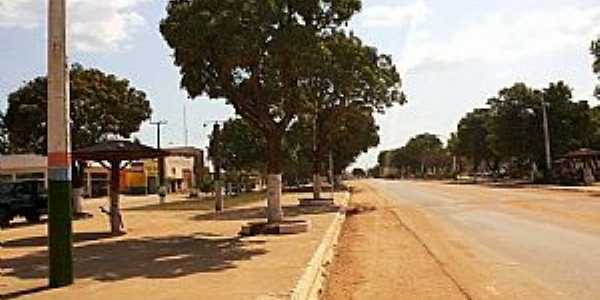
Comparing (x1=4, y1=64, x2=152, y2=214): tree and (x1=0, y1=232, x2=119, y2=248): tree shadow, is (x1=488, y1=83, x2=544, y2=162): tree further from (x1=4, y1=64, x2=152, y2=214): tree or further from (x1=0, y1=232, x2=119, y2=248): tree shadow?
(x1=0, y1=232, x2=119, y2=248): tree shadow

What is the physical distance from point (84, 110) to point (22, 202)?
5242 millimetres

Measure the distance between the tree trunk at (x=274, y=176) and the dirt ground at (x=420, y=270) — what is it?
1.93 metres

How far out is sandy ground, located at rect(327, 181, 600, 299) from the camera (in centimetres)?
1213

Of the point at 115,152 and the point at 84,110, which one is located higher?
the point at 84,110

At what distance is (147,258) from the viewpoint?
657 inches

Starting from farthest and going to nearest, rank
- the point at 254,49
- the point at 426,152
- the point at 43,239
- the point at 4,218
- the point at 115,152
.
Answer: the point at 426,152
the point at 4,218
the point at 115,152
the point at 43,239
the point at 254,49

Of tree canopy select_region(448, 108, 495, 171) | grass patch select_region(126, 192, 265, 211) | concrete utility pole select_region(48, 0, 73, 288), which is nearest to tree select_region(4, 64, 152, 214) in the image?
grass patch select_region(126, 192, 265, 211)

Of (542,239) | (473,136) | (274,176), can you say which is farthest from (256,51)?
(473,136)

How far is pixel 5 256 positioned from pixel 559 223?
15.4 metres

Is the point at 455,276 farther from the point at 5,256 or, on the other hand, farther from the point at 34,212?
the point at 34,212

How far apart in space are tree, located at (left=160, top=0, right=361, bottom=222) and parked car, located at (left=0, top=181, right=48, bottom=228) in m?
13.2

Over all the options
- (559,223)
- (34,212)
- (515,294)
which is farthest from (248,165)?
(515,294)

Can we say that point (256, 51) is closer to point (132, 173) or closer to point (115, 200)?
point (115, 200)

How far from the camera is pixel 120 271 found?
14.2m
